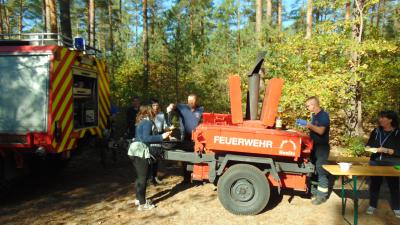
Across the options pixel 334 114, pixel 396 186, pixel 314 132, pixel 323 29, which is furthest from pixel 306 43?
pixel 396 186

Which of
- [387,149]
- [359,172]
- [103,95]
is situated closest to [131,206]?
[103,95]

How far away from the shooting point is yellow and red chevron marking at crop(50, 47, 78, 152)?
17.5 feet

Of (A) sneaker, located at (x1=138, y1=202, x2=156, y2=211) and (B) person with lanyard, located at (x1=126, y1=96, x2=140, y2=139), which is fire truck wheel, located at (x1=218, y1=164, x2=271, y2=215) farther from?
(B) person with lanyard, located at (x1=126, y1=96, x2=140, y2=139)

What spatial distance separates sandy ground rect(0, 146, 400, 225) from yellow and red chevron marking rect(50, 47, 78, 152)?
985mm

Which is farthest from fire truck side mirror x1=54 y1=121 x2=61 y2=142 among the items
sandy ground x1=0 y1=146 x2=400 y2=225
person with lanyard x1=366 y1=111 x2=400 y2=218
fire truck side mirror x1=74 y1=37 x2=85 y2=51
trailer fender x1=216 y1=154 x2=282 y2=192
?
person with lanyard x1=366 y1=111 x2=400 y2=218

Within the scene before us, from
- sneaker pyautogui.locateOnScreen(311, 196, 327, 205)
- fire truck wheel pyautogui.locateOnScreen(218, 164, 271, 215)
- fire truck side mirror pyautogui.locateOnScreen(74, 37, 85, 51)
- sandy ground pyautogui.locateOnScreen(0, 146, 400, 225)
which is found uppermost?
fire truck side mirror pyautogui.locateOnScreen(74, 37, 85, 51)

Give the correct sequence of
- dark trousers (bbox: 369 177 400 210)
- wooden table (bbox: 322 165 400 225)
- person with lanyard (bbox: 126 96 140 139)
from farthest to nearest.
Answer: person with lanyard (bbox: 126 96 140 139)
dark trousers (bbox: 369 177 400 210)
wooden table (bbox: 322 165 400 225)

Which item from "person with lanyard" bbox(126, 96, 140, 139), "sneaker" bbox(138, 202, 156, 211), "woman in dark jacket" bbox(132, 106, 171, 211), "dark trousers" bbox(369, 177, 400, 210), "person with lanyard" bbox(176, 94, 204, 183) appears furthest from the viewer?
"person with lanyard" bbox(126, 96, 140, 139)

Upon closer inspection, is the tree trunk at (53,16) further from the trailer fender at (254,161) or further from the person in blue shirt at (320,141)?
the person in blue shirt at (320,141)

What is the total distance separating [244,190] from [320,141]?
1483 millimetres

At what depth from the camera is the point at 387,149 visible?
489cm

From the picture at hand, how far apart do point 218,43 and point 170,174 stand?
10.6 metres

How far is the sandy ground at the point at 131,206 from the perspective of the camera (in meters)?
4.95

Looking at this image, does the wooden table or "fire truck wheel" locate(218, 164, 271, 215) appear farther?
"fire truck wheel" locate(218, 164, 271, 215)
